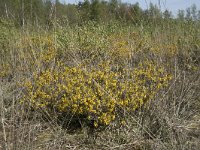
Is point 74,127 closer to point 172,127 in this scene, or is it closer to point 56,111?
point 56,111

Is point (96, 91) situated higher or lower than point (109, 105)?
higher

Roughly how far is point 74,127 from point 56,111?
0.87 feet

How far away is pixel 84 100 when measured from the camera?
3061 mm

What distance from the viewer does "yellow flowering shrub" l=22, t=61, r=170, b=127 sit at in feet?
10.2

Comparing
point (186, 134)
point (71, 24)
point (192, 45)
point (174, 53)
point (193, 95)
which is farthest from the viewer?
point (71, 24)

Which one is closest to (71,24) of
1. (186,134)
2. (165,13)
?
(165,13)

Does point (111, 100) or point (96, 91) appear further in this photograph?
point (96, 91)

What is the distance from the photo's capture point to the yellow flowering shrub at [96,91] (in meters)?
3.12

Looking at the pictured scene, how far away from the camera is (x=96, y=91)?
10.7 feet

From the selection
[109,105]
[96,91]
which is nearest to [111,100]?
[109,105]

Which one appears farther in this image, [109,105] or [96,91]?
[96,91]

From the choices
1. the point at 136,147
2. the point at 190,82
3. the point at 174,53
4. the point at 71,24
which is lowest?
the point at 136,147

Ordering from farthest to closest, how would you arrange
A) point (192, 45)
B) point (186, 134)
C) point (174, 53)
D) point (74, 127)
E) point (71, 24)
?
1. point (71, 24)
2. point (192, 45)
3. point (174, 53)
4. point (74, 127)
5. point (186, 134)

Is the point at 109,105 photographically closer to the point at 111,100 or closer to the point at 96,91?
the point at 111,100
